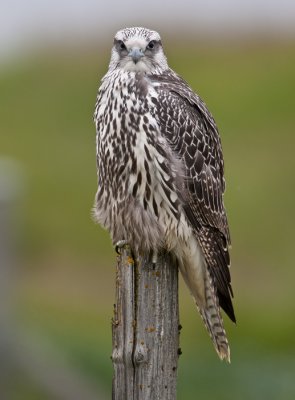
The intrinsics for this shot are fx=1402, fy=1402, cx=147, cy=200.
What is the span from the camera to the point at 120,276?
634 centimetres

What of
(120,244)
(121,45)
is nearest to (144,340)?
(120,244)

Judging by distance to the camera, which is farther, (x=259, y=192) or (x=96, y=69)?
(x=96, y=69)

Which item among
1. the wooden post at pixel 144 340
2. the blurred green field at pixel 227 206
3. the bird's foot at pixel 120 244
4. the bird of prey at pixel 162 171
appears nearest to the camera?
the wooden post at pixel 144 340

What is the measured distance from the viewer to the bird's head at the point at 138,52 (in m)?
7.48

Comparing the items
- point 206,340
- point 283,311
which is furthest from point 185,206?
point 283,311

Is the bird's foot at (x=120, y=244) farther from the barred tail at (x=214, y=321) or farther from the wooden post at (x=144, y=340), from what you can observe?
the wooden post at (x=144, y=340)

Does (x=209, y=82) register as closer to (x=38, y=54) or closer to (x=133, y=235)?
(x=38, y=54)

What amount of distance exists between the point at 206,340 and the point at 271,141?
498 cm

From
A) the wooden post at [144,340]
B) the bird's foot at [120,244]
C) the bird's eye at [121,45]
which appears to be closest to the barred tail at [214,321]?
the bird's foot at [120,244]

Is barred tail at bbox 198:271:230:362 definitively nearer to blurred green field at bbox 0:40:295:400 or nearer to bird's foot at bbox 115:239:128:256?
bird's foot at bbox 115:239:128:256

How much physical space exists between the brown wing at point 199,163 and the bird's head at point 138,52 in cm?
8

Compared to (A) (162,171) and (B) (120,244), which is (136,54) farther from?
(B) (120,244)

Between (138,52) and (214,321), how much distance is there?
1.48 m


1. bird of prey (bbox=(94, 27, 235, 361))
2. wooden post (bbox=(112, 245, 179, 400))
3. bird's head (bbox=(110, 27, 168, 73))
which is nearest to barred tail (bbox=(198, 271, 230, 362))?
bird of prey (bbox=(94, 27, 235, 361))
